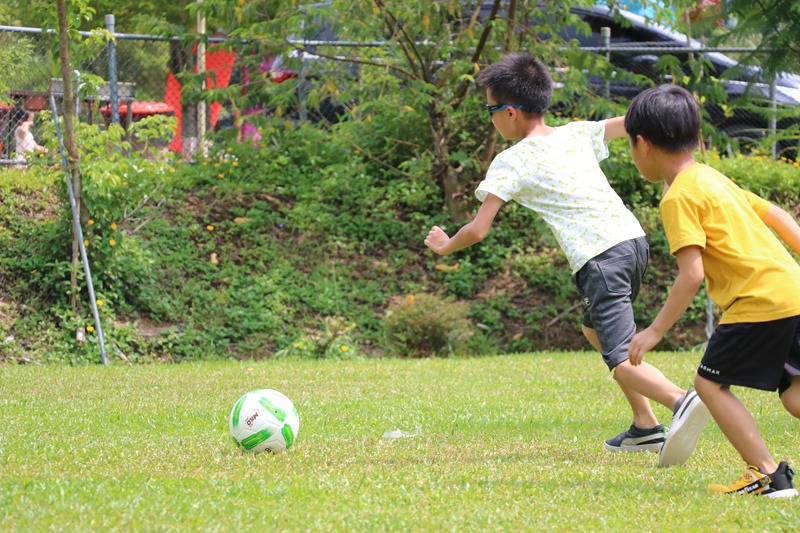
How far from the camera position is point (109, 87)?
11188mm

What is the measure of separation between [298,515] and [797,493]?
5.91 ft

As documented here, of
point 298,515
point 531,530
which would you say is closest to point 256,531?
point 298,515

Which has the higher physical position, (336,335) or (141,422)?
(141,422)

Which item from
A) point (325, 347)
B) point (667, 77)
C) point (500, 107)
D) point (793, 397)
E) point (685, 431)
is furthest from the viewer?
point (667, 77)

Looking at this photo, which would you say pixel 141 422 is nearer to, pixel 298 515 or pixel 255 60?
pixel 298 515

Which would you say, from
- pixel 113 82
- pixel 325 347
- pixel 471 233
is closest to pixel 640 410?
pixel 471 233

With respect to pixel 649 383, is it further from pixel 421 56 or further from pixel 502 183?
pixel 421 56

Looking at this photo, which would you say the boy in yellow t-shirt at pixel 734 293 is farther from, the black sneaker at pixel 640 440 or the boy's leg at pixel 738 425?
the black sneaker at pixel 640 440

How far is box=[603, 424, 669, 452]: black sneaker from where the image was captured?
Result: 14.8ft

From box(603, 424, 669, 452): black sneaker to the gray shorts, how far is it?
15.9 inches

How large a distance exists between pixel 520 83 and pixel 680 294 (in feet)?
5.14

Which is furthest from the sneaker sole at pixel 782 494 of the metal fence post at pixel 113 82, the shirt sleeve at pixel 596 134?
the metal fence post at pixel 113 82

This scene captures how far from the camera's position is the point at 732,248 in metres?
3.49

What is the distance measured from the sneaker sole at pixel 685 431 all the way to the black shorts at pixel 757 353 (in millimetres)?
313
